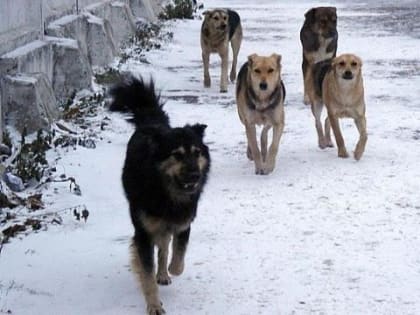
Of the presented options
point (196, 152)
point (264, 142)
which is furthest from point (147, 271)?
point (264, 142)

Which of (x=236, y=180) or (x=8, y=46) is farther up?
(x=8, y=46)

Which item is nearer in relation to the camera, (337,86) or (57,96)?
(337,86)

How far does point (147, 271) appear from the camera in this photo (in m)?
4.66

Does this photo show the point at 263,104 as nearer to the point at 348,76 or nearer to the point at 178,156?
the point at 348,76

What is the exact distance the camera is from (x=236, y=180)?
7.51m

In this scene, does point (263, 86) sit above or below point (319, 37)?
below

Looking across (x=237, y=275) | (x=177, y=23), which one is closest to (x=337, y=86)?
(x=237, y=275)

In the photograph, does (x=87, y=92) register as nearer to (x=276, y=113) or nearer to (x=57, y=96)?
(x=57, y=96)

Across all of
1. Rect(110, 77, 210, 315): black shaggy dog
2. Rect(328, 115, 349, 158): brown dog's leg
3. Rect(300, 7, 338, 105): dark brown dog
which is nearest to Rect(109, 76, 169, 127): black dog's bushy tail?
Rect(110, 77, 210, 315): black shaggy dog

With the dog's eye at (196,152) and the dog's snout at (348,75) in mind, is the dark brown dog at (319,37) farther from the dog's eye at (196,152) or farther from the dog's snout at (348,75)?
the dog's eye at (196,152)

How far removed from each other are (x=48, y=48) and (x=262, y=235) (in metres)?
4.50

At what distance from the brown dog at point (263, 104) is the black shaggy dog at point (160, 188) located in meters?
2.92

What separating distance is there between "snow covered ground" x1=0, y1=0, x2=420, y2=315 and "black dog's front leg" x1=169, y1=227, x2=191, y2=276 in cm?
13

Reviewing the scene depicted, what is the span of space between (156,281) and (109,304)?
0.29m
